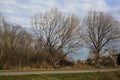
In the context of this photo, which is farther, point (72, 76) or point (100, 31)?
point (100, 31)

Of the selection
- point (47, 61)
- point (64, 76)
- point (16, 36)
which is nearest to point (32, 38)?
point (16, 36)

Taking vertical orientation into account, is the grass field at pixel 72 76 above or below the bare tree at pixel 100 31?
below

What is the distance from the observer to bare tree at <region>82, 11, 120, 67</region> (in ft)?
216

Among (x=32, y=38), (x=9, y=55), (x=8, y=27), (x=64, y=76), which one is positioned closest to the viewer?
(x=64, y=76)

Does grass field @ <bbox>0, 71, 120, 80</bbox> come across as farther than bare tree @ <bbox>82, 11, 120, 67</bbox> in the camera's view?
No

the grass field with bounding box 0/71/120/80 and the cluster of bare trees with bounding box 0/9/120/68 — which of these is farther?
the cluster of bare trees with bounding box 0/9/120/68

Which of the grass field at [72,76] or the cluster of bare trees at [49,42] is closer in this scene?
the grass field at [72,76]

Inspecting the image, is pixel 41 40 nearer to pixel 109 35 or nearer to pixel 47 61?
pixel 47 61

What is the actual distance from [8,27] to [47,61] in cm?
1229

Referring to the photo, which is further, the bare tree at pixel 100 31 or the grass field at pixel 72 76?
the bare tree at pixel 100 31

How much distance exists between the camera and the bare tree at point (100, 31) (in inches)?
2596

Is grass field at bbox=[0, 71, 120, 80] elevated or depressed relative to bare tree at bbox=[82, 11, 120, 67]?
depressed

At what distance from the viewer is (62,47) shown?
5997 centimetres

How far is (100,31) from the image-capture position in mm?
67062
